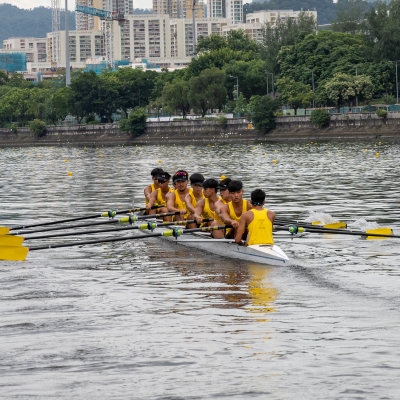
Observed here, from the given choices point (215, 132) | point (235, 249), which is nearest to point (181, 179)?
point (235, 249)

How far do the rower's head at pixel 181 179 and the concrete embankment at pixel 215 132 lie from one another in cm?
7479

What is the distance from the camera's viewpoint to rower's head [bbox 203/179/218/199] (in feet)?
69.1

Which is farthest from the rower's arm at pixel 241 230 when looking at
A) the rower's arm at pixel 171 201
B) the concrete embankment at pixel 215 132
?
the concrete embankment at pixel 215 132

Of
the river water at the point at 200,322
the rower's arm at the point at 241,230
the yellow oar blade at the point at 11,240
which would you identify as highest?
the rower's arm at the point at 241,230

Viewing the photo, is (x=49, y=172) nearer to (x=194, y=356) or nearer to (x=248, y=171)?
(x=248, y=171)

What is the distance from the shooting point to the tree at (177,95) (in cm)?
13750

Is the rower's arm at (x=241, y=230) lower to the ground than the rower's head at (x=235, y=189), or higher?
lower

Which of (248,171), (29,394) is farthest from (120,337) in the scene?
(248,171)

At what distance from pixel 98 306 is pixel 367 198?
20.5 m

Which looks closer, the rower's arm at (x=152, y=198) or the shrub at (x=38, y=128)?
the rower's arm at (x=152, y=198)

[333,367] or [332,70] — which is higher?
[332,70]

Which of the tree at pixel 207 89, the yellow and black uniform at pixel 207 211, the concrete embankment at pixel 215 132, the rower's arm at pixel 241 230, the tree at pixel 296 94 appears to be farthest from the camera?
the tree at pixel 207 89

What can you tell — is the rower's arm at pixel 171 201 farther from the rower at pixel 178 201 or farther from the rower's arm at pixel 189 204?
the rower's arm at pixel 189 204

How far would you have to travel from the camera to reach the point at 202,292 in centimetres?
1731
